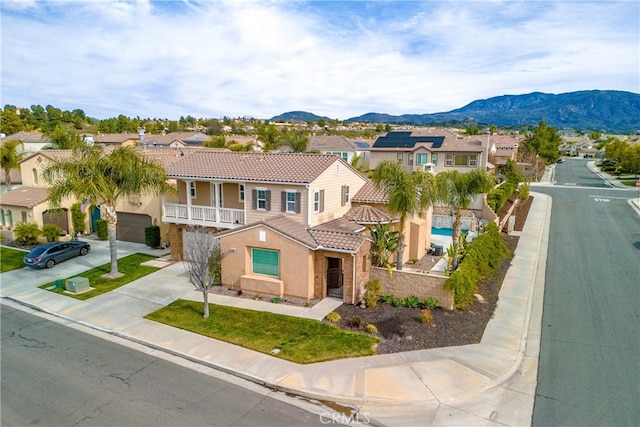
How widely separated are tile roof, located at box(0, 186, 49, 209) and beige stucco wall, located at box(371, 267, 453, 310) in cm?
2667

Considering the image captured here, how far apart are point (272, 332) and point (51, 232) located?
2180cm

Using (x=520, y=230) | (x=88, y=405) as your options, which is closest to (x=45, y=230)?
(x=88, y=405)

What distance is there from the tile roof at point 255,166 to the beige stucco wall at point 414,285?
635 cm

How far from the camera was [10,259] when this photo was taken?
26344 millimetres

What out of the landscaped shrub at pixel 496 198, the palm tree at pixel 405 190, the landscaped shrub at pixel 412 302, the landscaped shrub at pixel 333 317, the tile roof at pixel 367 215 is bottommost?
the landscaped shrub at pixel 333 317

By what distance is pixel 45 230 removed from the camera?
29.2 meters

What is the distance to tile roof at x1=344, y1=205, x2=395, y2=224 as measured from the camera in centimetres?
2348

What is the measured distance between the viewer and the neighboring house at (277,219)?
19297 mm

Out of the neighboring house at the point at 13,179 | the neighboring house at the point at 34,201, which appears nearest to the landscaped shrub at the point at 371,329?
the neighboring house at the point at 34,201

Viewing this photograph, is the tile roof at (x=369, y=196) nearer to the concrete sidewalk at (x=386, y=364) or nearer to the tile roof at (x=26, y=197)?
the concrete sidewalk at (x=386, y=364)

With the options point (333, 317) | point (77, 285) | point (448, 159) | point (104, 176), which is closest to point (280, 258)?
point (333, 317)

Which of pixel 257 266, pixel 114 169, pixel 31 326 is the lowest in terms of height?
pixel 31 326

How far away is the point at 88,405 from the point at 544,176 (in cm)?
8694

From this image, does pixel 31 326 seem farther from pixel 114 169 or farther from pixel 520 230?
pixel 520 230
